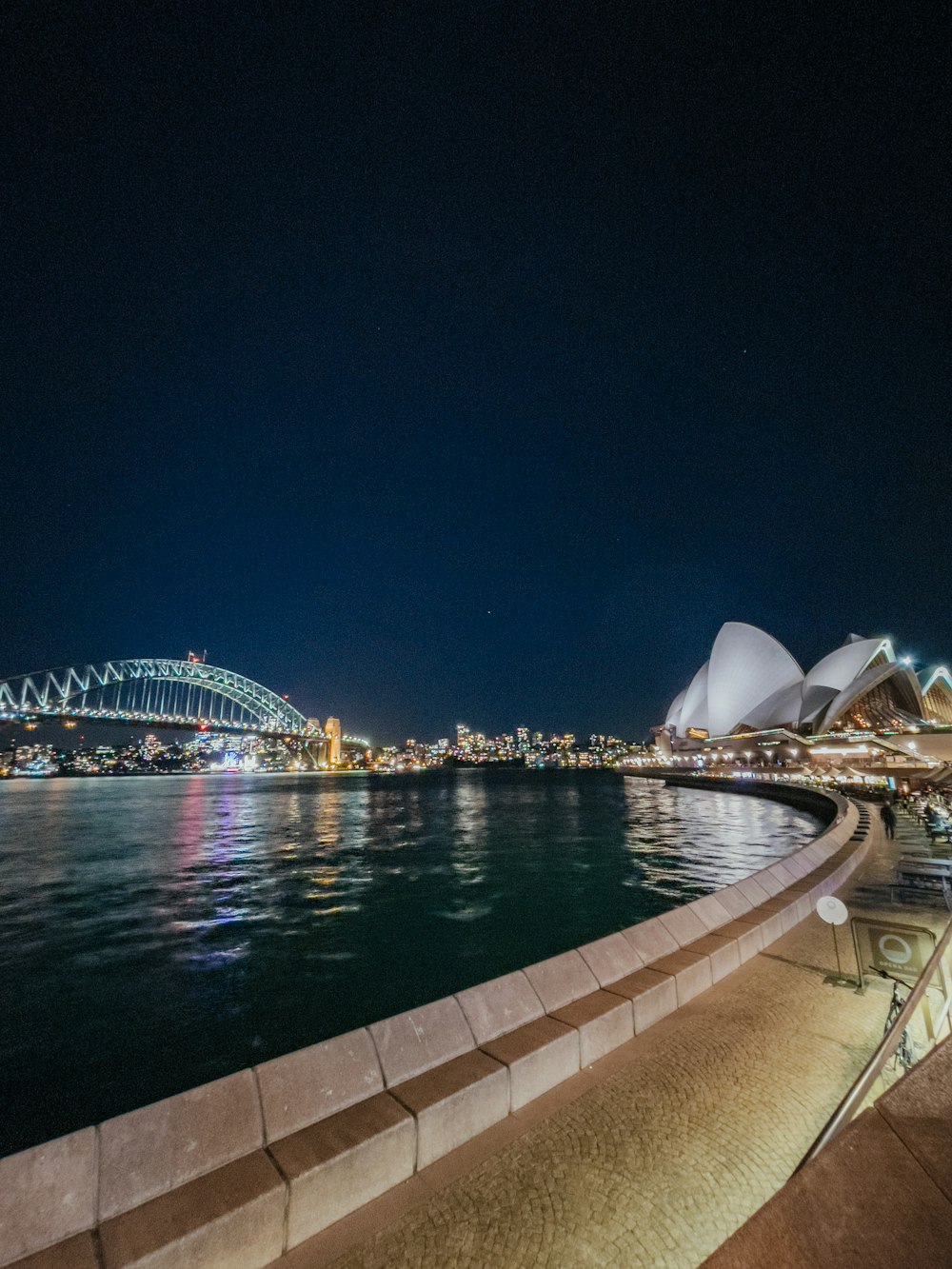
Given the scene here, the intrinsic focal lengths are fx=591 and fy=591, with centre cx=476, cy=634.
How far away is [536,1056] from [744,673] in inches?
3003

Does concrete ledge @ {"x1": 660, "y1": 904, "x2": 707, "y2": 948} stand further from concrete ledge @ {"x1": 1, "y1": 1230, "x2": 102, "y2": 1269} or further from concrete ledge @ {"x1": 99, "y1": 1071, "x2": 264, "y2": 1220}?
concrete ledge @ {"x1": 1, "y1": 1230, "x2": 102, "y2": 1269}

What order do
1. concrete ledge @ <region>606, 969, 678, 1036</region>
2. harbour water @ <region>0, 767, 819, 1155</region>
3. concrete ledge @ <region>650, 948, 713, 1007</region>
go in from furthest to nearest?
harbour water @ <region>0, 767, 819, 1155</region>
concrete ledge @ <region>650, 948, 713, 1007</region>
concrete ledge @ <region>606, 969, 678, 1036</region>

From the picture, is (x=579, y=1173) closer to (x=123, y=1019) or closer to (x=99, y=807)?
(x=123, y=1019)

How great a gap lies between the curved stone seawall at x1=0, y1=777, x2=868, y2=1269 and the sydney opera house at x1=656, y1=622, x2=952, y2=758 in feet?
222

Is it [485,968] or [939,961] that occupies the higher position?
[939,961]

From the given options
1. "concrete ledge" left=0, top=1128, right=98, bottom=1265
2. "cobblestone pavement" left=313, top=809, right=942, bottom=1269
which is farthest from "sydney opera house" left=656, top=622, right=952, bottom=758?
"concrete ledge" left=0, top=1128, right=98, bottom=1265

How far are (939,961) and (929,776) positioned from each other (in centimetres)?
4313

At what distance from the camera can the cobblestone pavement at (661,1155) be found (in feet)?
8.22

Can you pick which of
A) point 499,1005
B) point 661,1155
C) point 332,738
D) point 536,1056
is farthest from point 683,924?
point 332,738

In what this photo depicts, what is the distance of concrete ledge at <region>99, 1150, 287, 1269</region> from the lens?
227 cm

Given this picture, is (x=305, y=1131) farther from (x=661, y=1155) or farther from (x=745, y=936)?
(x=745, y=936)

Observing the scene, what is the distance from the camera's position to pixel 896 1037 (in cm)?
271

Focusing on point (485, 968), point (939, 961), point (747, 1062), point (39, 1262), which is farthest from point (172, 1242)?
point (485, 968)

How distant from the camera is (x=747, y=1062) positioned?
3977 millimetres
